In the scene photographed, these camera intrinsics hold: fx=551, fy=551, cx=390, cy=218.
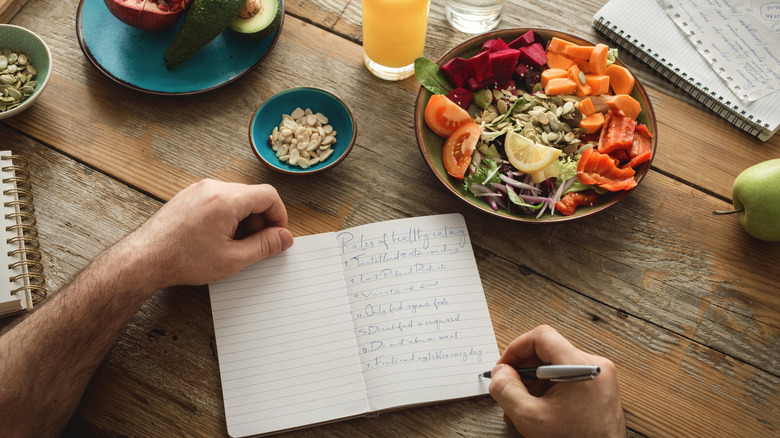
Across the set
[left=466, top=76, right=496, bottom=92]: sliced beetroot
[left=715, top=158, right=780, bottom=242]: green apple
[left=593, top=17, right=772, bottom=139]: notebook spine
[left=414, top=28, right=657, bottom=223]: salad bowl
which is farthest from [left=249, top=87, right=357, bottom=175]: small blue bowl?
[left=715, top=158, right=780, bottom=242]: green apple

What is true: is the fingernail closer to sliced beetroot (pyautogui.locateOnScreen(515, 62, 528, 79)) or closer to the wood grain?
sliced beetroot (pyautogui.locateOnScreen(515, 62, 528, 79))

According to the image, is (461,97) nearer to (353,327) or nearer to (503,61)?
(503,61)

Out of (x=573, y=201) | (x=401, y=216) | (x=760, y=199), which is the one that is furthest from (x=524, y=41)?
(x=760, y=199)

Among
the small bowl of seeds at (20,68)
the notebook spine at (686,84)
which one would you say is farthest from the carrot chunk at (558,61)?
the small bowl of seeds at (20,68)

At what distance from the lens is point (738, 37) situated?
1420 millimetres

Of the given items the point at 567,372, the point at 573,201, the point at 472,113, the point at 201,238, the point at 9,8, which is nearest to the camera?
the point at 567,372

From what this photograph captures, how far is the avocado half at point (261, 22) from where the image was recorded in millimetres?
1304

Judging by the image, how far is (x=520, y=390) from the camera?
38.3 inches

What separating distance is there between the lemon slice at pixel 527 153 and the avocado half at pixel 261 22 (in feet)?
2.04

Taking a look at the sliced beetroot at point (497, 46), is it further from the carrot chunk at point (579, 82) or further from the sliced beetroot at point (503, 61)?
the carrot chunk at point (579, 82)

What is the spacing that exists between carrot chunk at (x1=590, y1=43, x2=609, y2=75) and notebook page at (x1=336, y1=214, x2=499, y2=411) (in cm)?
46

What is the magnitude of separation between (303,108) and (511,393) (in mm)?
781

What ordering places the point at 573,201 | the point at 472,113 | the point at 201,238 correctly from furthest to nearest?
the point at 472,113, the point at 573,201, the point at 201,238

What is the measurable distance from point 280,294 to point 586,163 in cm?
71
